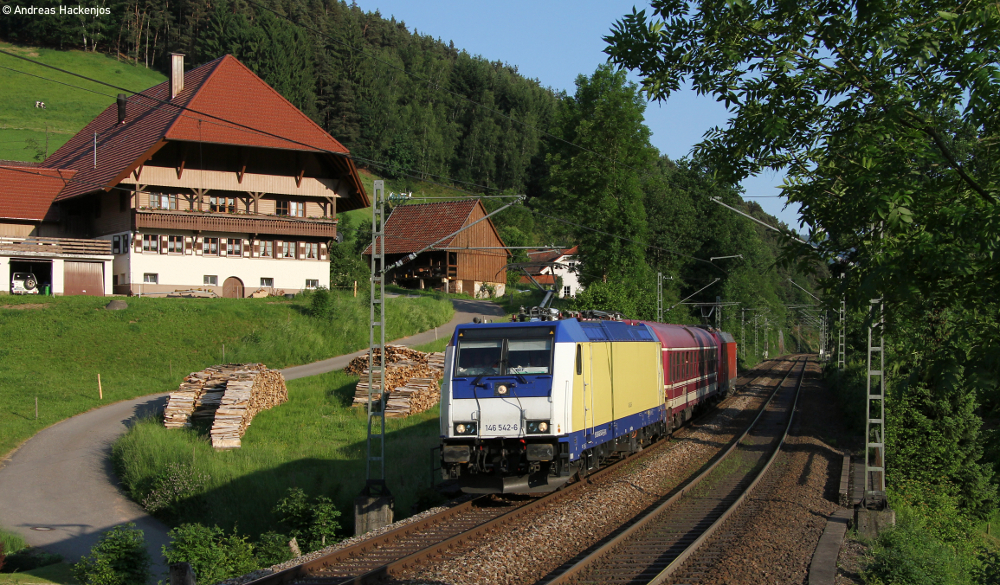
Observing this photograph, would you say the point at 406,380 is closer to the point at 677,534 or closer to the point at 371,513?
the point at 371,513

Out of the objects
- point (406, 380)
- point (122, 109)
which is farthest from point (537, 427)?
point (122, 109)

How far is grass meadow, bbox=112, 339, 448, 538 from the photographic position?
1572cm

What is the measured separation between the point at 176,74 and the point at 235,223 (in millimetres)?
10917

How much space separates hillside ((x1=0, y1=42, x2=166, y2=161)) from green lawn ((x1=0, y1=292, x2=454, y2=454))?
45.0 meters

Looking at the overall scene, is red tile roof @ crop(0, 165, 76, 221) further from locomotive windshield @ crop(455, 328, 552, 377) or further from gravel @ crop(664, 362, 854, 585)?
gravel @ crop(664, 362, 854, 585)

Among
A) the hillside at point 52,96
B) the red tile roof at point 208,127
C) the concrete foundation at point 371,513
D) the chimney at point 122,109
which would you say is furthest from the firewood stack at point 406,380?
the hillside at point 52,96

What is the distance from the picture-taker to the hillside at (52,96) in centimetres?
7844

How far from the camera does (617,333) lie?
16.2 m

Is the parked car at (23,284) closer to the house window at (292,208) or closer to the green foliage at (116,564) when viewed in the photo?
the house window at (292,208)

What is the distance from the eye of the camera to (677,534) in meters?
11.2

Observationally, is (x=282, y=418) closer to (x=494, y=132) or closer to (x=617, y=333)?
(x=617, y=333)

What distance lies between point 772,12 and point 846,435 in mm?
19783

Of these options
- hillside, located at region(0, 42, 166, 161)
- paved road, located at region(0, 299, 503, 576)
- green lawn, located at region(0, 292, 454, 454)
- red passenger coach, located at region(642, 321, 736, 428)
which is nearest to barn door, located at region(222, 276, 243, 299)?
green lawn, located at region(0, 292, 454, 454)

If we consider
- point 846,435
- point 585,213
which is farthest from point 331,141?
point 846,435
